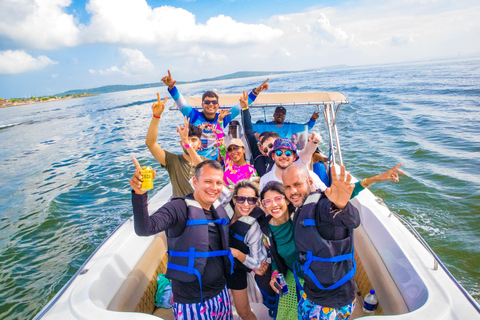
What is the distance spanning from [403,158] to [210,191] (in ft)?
31.3

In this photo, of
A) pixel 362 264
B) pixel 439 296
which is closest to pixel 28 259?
pixel 362 264

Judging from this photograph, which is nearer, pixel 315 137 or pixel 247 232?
pixel 247 232

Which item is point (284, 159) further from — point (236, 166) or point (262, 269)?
point (262, 269)

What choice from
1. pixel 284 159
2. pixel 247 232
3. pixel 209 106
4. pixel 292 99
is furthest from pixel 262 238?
pixel 292 99

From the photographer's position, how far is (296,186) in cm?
179

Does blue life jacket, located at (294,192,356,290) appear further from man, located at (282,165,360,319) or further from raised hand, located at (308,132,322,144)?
raised hand, located at (308,132,322,144)

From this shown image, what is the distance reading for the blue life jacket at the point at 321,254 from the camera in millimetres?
1631

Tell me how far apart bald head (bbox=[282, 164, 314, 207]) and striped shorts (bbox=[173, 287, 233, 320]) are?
912mm

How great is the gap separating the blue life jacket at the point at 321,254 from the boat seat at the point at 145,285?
1.63 meters

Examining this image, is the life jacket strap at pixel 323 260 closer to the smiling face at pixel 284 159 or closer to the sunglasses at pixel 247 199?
the sunglasses at pixel 247 199

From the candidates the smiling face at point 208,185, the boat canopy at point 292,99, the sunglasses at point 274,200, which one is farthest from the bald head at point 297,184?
the boat canopy at point 292,99

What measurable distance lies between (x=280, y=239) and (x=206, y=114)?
7.12 feet

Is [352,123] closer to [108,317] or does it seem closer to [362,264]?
[362,264]

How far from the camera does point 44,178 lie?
34.3 feet
